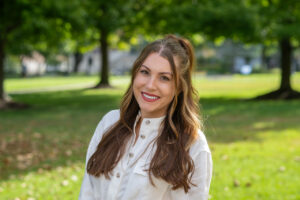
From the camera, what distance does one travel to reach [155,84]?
2.34 metres

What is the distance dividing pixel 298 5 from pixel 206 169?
17.4 metres

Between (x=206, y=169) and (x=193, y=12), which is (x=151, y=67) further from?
(x=193, y=12)

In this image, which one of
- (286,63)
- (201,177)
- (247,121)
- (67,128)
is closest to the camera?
(201,177)

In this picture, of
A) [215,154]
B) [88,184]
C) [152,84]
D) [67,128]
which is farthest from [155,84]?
[67,128]

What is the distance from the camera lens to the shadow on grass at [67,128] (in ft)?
24.6

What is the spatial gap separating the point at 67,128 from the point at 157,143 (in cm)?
932

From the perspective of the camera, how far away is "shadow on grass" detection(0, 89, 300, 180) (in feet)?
24.6

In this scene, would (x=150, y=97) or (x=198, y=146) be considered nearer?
(x=198, y=146)

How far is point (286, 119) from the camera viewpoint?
40.8 feet

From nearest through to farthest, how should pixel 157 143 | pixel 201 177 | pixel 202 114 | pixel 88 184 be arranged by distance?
pixel 201 177, pixel 157 143, pixel 88 184, pixel 202 114

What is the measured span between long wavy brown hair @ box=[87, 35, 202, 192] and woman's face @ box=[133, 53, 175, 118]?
0.10 ft

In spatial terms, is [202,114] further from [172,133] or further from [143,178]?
[143,178]

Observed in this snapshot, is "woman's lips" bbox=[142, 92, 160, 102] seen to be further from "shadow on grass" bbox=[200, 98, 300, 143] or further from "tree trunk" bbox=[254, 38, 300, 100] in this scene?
"tree trunk" bbox=[254, 38, 300, 100]

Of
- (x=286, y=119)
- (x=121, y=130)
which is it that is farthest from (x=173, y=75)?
(x=286, y=119)
